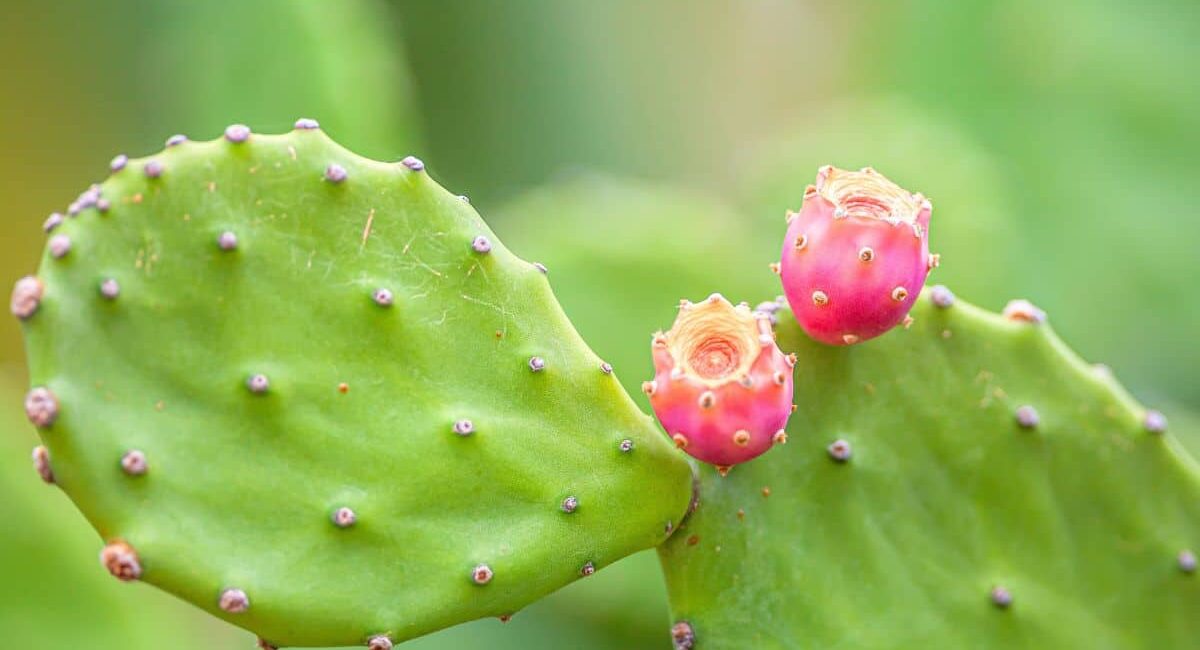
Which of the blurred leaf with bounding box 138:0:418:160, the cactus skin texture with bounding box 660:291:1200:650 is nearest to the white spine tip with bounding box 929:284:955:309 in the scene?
the cactus skin texture with bounding box 660:291:1200:650

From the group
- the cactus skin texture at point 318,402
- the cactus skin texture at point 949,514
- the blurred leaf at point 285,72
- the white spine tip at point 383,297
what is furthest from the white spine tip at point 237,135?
the blurred leaf at point 285,72

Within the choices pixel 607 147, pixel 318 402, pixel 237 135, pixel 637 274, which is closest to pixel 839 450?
pixel 318 402

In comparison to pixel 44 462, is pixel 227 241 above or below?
above

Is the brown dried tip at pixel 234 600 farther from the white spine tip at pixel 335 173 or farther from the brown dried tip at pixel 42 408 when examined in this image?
the white spine tip at pixel 335 173

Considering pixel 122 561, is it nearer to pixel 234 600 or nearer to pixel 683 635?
pixel 234 600

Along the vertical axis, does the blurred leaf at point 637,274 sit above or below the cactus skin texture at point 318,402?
above
